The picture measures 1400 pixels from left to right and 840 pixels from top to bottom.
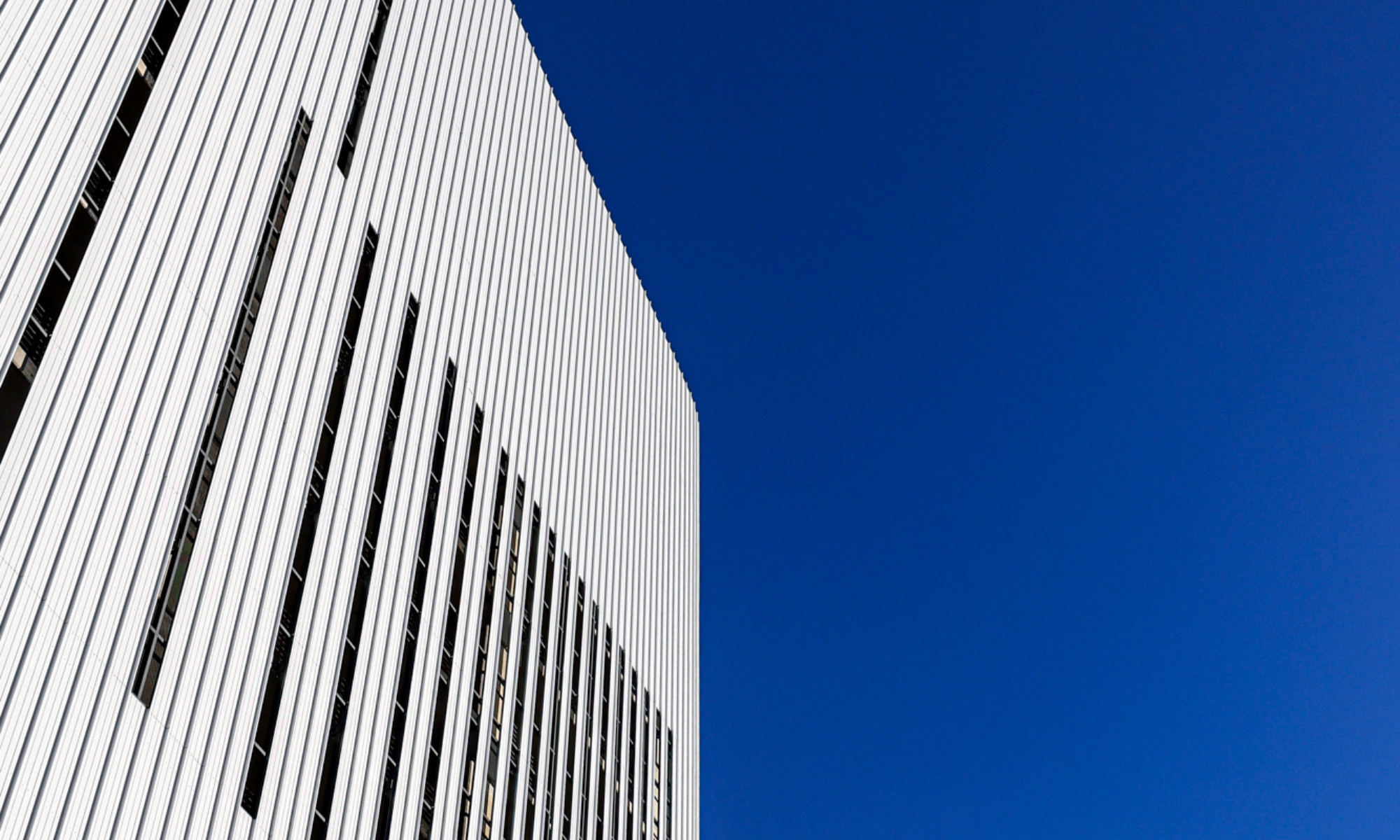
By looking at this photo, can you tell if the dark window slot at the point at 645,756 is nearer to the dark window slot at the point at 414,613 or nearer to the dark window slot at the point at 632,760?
the dark window slot at the point at 632,760

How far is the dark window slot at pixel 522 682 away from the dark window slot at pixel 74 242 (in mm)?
25073

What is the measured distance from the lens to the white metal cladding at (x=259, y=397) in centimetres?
2414

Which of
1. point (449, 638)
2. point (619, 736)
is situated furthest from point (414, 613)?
point (619, 736)

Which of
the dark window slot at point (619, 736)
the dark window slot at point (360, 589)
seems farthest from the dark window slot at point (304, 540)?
the dark window slot at point (619, 736)

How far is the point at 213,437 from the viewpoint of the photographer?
29.8 m

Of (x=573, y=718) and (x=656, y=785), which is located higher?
(x=656, y=785)

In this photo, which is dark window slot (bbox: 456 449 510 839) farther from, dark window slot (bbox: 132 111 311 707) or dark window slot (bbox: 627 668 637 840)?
dark window slot (bbox: 627 668 637 840)

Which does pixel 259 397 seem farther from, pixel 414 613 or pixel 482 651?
pixel 482 651

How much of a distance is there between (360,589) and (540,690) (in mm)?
14832

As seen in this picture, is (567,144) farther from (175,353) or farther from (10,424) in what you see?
(10,424)

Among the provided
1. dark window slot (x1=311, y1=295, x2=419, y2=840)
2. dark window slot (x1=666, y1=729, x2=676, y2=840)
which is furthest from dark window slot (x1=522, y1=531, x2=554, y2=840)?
dark window slot (x1=666, y1=729, x2=676, y2=840)

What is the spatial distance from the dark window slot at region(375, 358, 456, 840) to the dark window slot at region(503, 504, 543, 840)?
802 centimetres

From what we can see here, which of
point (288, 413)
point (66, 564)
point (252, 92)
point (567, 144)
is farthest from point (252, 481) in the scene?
point (567, 144)

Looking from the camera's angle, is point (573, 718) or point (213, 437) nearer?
point (213, 437)
